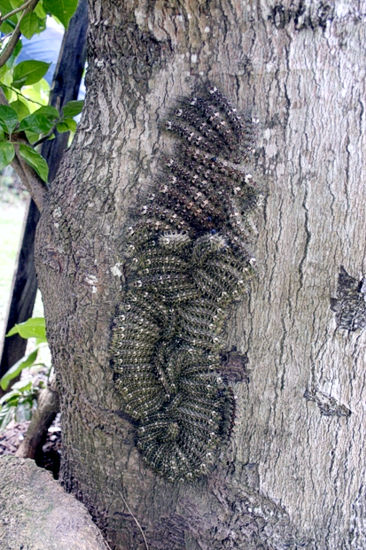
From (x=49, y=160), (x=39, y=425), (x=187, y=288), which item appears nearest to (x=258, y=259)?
(x=187, y=288)

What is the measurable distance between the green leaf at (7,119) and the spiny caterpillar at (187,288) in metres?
0.49

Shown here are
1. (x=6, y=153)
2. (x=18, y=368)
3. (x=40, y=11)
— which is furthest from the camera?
(x=18, y=368)

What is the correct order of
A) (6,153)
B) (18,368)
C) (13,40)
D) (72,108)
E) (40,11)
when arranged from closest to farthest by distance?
(6,153), (13,40), (72,108), (40,11), (18,368)

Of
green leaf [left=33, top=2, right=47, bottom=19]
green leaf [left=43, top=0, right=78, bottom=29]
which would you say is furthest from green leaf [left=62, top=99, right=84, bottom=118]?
green leaf [left=33, top=2, right=47, bottom=19]

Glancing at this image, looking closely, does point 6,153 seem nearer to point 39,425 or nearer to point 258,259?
point 258,259

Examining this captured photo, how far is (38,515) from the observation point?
1.08 meters

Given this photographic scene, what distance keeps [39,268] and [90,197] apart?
0.25 m

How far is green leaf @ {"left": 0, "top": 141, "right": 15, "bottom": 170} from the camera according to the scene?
53.0 inches

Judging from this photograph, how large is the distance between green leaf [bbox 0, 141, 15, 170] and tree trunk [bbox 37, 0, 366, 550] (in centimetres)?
19

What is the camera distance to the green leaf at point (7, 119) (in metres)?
1.36

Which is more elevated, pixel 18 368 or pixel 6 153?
pixel 6 153

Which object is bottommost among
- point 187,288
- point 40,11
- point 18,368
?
point 18,368

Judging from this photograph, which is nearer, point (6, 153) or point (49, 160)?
point (6, 153)

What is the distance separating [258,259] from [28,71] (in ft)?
3.22
